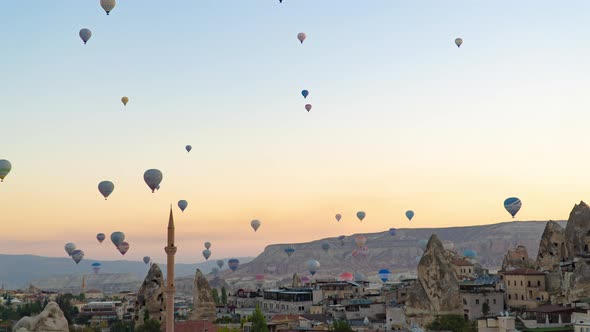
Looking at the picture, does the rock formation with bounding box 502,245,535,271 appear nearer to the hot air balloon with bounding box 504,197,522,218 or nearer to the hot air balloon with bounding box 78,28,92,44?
the hot air balloon with bounding box 504,197,522,218

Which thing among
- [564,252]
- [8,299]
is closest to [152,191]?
[564,252]

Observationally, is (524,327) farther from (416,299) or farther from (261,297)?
(261,297)

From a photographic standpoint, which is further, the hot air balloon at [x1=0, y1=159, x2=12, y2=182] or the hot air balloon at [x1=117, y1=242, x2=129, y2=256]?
Result: the hot air balloon at [x1=117, y1=242, x2=129, y2=256]

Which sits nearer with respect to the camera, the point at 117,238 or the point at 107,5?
the point at 107,5

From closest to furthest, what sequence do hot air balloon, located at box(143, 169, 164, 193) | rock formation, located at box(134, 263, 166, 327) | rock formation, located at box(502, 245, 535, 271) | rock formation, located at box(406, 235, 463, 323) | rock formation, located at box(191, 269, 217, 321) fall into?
rock formation, located at box(406, 235, 463, 323) < hot air balloon, located at box(143, 169, 164, 193) < rock formation, located at box(134, 263, 166, 327) < rock formation, located at box(502, 245, 535, 271) < rock formation, located at box(191, 269, 217, 321)

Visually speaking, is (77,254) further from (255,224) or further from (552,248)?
(552,248)

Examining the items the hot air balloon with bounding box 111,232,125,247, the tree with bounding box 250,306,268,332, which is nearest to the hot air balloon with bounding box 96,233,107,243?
the hot air balloon with bounding box 111,232,125,247

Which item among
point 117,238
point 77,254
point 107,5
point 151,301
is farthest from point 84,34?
point 77,254
